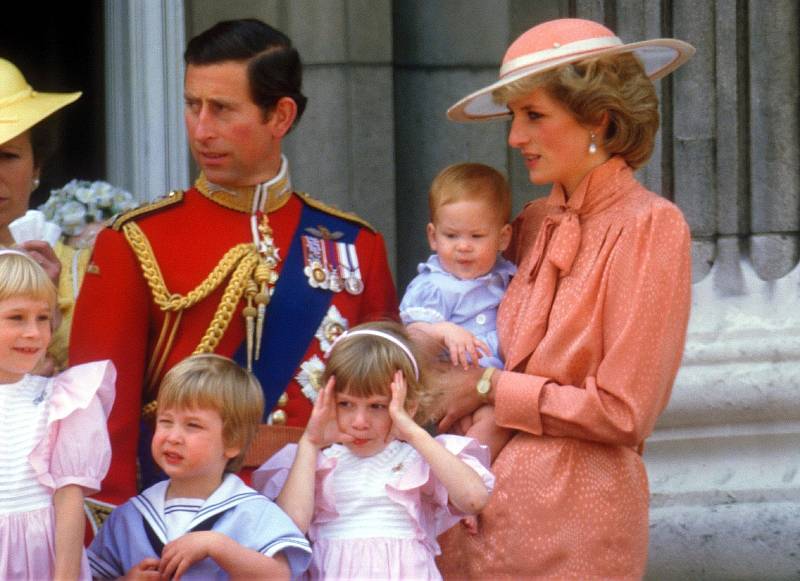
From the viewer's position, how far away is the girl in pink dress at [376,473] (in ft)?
13.0

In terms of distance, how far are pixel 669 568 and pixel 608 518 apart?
5.13 ft

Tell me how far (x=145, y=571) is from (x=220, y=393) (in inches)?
15.1

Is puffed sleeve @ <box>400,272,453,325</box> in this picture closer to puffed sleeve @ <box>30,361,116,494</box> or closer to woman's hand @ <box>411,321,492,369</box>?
woman's hand @ <box>411,321,492,369</box>

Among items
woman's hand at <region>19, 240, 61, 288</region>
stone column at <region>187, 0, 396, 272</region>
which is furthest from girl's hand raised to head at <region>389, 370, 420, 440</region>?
stone column at <region>187, 0, 396, 272</region>

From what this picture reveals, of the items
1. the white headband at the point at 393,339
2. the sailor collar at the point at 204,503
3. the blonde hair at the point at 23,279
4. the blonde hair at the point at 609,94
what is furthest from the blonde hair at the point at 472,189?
the blonde hair at the point at 23,279

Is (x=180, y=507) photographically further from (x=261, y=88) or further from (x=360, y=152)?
(x=360, y=152)

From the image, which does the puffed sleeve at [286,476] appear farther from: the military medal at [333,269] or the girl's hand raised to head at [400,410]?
the military medal at [333,269]

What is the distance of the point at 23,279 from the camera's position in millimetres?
3857

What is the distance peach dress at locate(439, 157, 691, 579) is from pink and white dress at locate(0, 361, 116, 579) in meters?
0.85

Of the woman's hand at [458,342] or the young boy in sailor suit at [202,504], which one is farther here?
the woman's hand at [458,342]

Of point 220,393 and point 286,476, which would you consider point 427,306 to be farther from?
point 220,393

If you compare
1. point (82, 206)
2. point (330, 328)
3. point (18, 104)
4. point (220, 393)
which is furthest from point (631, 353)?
point (82, 206)

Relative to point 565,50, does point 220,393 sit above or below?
below

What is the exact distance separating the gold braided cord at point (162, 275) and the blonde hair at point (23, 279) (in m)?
0.27
